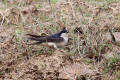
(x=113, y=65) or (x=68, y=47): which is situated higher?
(x=68, y=47)

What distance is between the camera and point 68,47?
573 centimetres

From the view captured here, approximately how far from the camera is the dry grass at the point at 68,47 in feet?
17.5

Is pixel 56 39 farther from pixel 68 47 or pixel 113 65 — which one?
pixel 113 65

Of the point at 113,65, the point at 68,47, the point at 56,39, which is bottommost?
the point at 113,65

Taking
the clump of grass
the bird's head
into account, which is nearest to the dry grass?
the clump of grass

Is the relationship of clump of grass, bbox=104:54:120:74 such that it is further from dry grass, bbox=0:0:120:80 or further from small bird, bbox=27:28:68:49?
small bird, bbox=27:28:68:49

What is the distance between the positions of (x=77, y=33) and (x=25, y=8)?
137 centimetres

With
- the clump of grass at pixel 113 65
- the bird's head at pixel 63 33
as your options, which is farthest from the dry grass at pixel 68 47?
the bird's head at pixel 63 33

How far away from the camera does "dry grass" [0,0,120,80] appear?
17.5 ft

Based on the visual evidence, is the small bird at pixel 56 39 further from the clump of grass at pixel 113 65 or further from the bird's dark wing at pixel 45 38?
the clump of grass at pixel 113 65

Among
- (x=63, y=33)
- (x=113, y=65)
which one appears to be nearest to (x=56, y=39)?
(x=63, y=33)

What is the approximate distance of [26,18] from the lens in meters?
6.84

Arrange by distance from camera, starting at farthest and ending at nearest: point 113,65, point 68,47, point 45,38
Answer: point 68,47, point 45,38, point 113,65

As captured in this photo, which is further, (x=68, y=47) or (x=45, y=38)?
(x=68, y=47)
